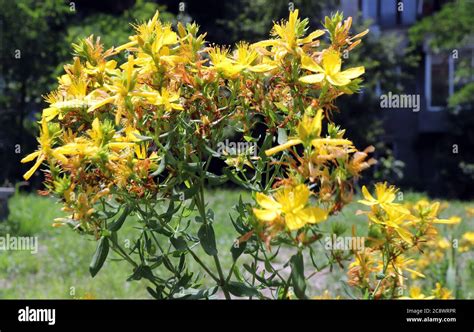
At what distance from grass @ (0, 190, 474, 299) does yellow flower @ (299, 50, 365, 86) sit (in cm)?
152

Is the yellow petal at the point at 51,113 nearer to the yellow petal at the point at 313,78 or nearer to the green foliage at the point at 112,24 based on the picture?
the yellow petal at the point at 313,78

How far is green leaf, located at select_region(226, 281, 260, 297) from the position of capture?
1260mm

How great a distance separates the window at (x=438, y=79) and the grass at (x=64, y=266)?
5.43m

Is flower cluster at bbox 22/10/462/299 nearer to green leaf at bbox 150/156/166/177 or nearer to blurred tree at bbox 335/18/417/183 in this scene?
green leaf at bbox 150/156/166/177

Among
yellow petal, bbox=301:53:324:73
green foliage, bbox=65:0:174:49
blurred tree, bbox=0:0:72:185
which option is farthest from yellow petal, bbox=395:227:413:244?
blurred tree, bbox=0:0:72:185

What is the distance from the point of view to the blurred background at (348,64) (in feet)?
20.1

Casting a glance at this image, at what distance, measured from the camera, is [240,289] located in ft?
4.21

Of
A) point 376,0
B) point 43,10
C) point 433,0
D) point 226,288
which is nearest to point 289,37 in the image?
point 226,288

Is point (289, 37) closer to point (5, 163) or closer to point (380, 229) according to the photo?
point (380, 229)

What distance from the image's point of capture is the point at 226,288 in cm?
131

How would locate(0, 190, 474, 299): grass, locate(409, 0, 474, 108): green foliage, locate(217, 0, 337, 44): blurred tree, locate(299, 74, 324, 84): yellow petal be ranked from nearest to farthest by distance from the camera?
locate(299, 74, 324, 84): yellow petal
locate(0, 190, 474, 299): grass
locate(217, 0, 337, 44): blurred tree
locate(409, 0, 474, 108): green foliage

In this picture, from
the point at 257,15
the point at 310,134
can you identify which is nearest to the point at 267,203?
the point at 310,134

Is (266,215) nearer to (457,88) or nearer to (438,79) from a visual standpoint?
(457,88)

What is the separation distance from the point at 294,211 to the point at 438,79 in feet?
34.4
